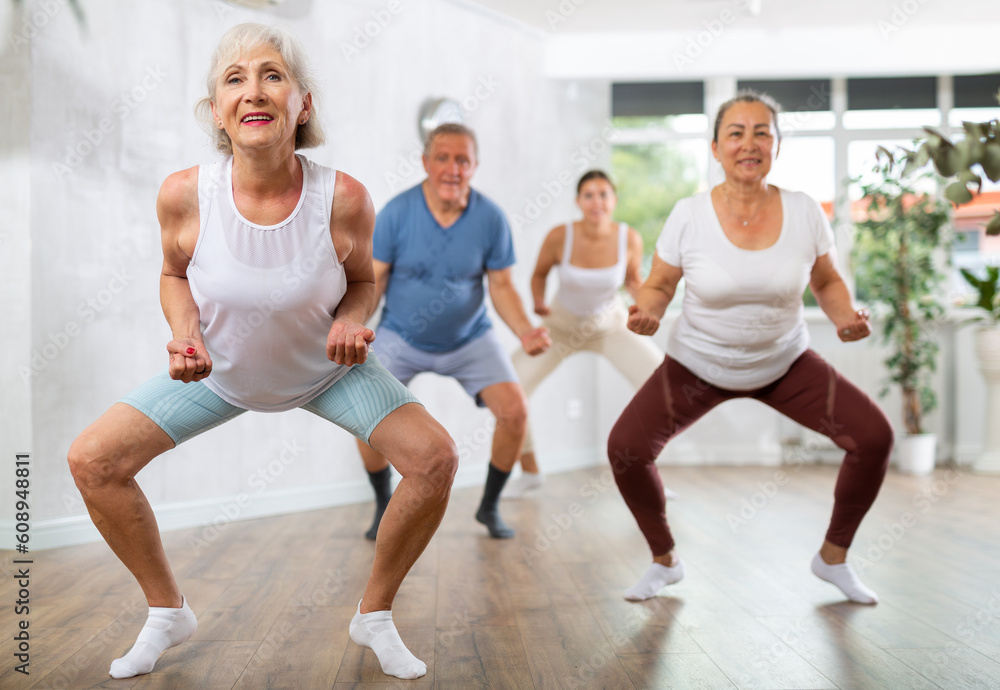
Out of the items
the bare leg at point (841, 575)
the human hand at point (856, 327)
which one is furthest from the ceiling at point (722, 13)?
the bare leg at point (841, 575)

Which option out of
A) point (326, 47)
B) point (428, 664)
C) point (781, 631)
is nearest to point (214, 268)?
point (428, 664)

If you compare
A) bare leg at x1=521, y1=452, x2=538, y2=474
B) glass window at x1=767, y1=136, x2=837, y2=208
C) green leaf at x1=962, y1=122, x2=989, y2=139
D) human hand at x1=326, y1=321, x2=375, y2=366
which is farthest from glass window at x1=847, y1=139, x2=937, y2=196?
human hand at x1=326, y1=321, x2=375, y2=366

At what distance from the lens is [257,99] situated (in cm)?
164

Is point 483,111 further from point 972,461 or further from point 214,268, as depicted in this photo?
point 972,461

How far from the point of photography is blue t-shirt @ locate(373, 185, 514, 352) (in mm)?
2975

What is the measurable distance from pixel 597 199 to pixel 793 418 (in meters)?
1.91

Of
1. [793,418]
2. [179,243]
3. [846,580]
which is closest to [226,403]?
[179,243]

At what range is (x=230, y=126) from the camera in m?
1.66

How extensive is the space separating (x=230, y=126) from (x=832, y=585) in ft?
6.90

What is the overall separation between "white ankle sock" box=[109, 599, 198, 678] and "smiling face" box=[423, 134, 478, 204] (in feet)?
5.51

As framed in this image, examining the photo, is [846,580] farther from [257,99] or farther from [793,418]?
[257,99]

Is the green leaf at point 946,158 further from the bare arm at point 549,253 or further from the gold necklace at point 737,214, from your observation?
the bare arm at point 549,253

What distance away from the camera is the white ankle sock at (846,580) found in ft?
7.65

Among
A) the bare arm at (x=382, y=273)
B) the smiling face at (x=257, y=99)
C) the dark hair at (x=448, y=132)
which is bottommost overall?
the bare arm at (x=382, y=273)
